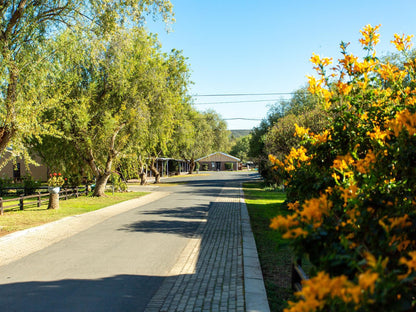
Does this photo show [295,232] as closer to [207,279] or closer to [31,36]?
[207,279]

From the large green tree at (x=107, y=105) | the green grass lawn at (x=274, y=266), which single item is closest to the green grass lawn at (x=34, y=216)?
the large green tree at (x=107, y=105)

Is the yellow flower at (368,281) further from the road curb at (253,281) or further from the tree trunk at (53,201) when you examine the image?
the tree trunk at (53,201)

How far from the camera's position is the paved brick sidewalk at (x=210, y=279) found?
17.3 feet

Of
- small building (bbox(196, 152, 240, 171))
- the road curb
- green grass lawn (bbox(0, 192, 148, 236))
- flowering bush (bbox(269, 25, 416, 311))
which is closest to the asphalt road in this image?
the road curb

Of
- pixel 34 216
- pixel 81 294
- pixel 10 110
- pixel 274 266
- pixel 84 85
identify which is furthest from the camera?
pixel 84 85

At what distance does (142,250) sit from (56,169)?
678 inches

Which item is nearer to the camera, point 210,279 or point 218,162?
point 210,279

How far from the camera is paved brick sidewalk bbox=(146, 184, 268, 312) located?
5273 mm

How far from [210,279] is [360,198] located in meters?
4.21

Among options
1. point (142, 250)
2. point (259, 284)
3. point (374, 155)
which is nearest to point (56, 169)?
point (142, 250)

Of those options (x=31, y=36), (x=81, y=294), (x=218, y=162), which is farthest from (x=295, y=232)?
(x=218, y=162)

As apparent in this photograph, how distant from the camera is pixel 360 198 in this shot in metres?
2.88

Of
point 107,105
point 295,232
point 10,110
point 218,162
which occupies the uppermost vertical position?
point 107,105

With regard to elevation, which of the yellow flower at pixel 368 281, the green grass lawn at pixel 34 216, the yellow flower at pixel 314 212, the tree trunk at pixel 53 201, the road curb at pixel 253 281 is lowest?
the road curb at pixel 253 281
